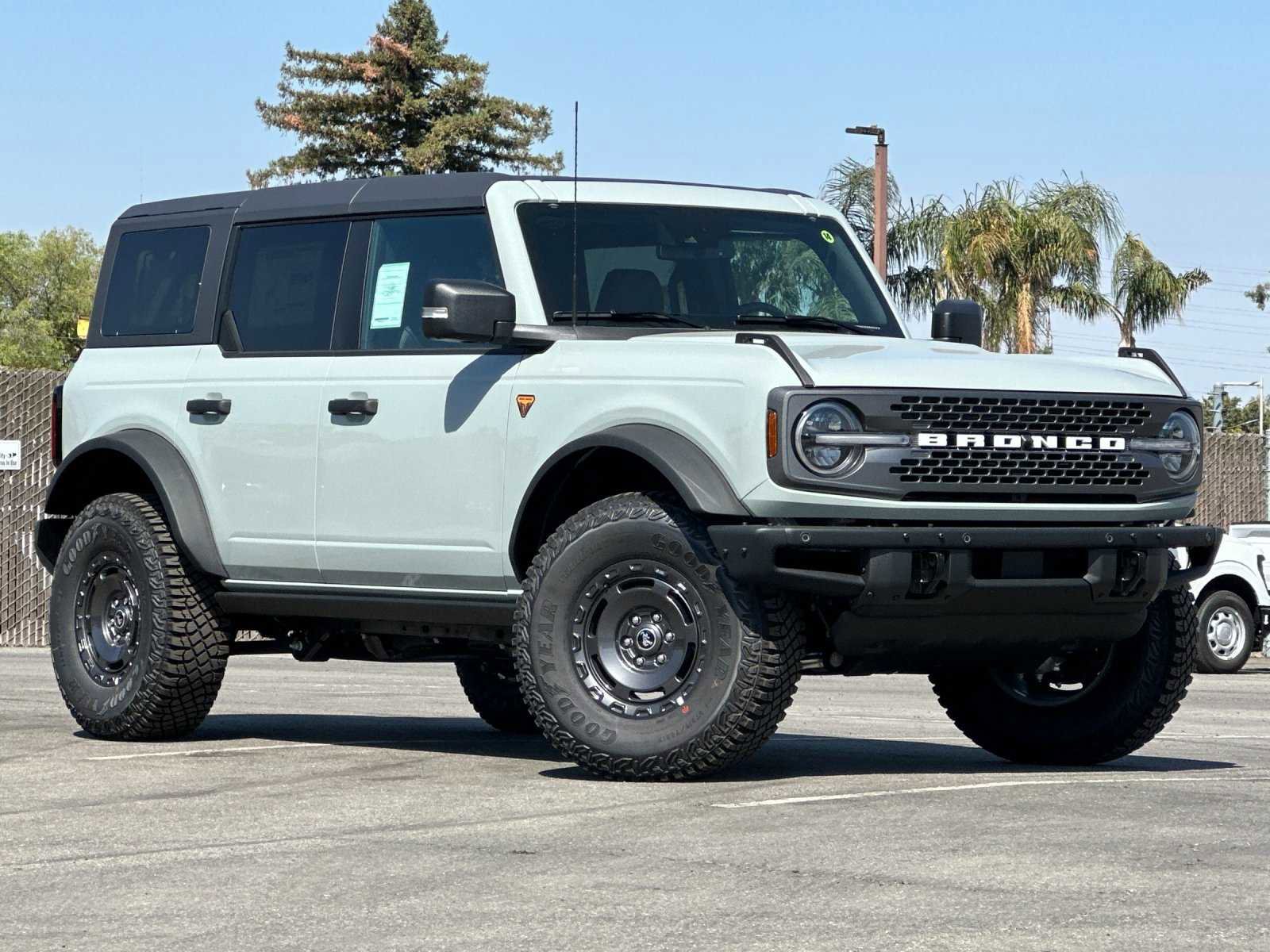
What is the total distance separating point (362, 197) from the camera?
9.62 metres

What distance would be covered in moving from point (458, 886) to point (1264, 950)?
1.99 meters

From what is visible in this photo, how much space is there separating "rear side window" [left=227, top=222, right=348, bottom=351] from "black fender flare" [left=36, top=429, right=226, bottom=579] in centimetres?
61

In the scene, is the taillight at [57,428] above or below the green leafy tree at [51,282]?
below

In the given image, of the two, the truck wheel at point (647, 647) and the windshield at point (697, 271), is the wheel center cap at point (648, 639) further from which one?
the windshield at point (697, 271)

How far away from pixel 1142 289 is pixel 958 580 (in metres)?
35.5

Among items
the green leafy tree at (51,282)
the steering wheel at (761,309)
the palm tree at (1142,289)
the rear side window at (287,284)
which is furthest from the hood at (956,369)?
the green leafy tree at (51,282)

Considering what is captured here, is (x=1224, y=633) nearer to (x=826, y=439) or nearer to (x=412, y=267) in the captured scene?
(x=412, y=267)

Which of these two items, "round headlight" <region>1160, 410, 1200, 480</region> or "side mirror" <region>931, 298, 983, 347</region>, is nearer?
"round headlight" <region>1160, 410, 1200, 480</region>

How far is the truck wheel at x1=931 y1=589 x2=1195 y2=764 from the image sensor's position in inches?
348

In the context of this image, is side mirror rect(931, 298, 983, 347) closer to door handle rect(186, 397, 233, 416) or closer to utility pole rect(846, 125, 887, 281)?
door handle rect(186, 397, 233, 416)

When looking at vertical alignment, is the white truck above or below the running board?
below

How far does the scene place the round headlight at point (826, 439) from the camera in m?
7.65

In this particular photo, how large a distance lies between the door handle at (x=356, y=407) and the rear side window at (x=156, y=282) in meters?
1.28

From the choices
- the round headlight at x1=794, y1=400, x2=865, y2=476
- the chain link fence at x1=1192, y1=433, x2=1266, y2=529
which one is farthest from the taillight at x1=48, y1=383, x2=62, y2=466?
the chain link fence at x1=1192, y1=433, x2=1266, y2=529
